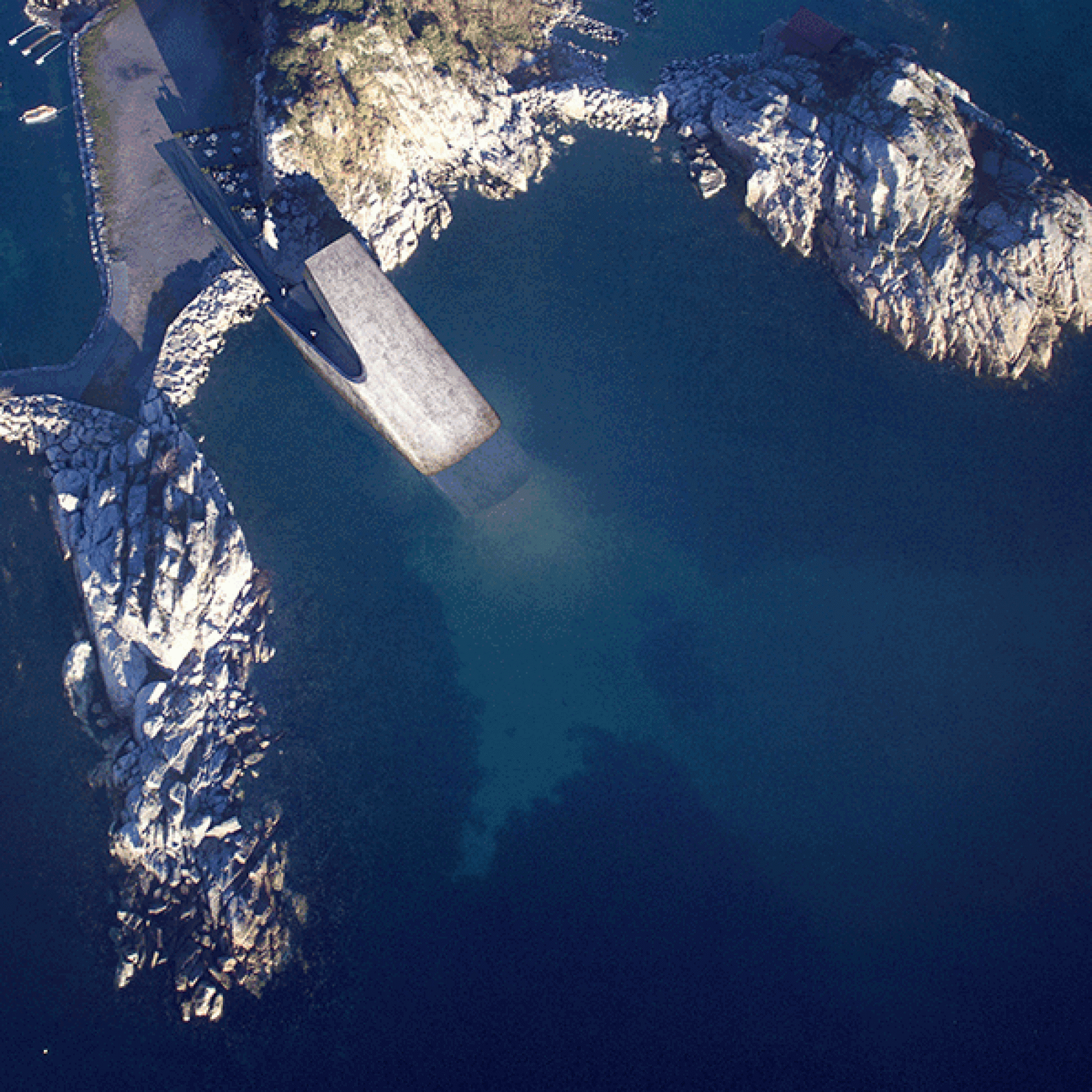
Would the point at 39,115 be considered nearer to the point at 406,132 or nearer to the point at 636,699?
the point at 406,132

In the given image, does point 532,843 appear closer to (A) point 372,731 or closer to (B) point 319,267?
(A) point 372,731

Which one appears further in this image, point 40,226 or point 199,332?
point 40,226

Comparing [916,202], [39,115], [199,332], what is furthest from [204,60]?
[916,202]

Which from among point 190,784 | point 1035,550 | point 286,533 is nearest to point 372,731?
point 190,784

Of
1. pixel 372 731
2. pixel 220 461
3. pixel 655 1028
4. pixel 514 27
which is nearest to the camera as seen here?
pixel 655 1028

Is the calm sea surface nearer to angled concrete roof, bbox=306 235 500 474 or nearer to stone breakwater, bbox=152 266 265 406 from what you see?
stone breakwater, bbox=152 266 265 406
